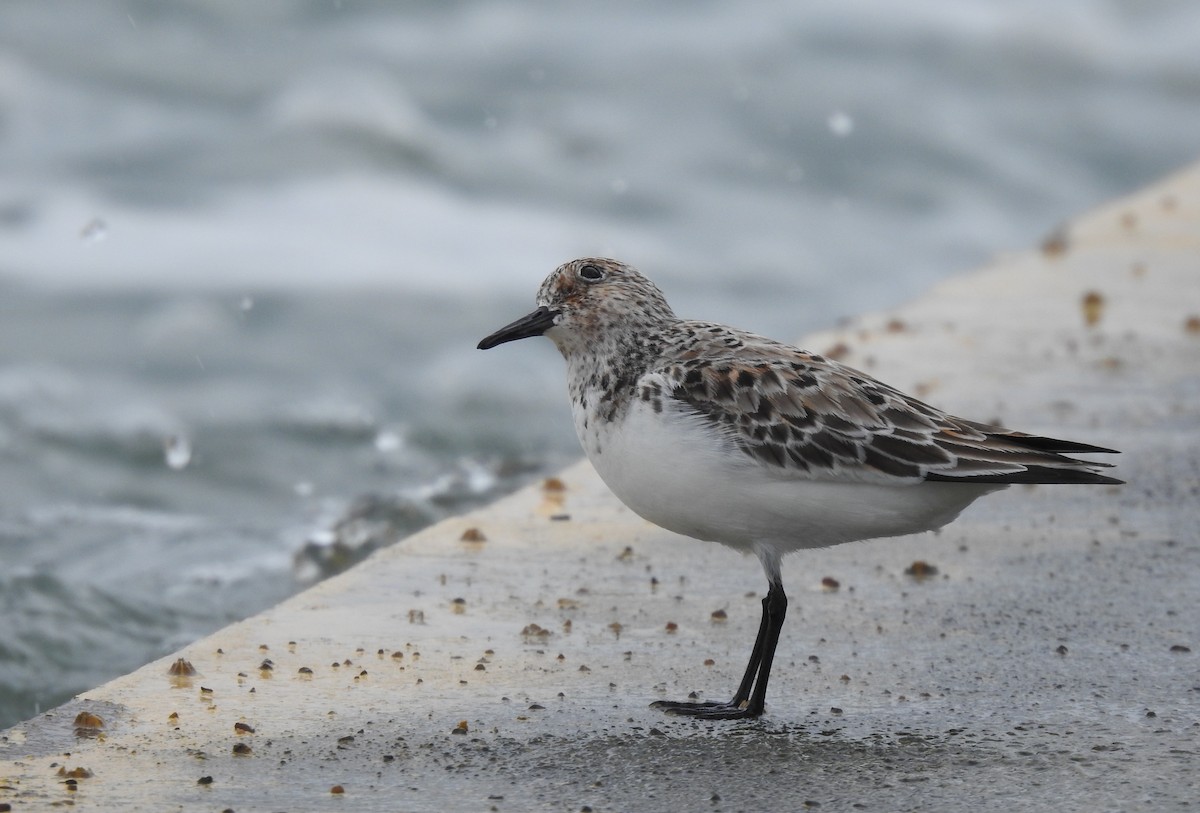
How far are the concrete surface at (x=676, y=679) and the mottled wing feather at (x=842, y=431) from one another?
1.90 ft

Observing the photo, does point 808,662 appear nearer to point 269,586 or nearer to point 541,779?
point 541,779

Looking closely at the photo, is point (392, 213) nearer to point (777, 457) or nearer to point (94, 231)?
point (94, 231)

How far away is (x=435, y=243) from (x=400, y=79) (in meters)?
4.08

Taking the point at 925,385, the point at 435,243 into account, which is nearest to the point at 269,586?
the point at 925,385

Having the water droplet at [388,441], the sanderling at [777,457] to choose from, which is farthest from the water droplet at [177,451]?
the sanderling at [777,457]

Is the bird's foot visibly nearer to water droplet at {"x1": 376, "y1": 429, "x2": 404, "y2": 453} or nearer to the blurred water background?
the blurred water background

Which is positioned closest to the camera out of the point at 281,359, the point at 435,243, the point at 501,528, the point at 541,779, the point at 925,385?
the point at 541,779

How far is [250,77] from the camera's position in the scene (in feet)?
54.6

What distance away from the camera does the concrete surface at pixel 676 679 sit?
3.54 metres

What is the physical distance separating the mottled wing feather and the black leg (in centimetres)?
35

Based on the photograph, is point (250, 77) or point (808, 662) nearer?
point (808, 662)

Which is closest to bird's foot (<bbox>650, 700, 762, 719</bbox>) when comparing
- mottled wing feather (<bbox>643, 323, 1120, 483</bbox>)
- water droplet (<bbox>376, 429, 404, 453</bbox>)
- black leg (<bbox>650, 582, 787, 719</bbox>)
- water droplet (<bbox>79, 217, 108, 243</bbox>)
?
black leg (<bbox>650, 582, 787, 719</bbox>)

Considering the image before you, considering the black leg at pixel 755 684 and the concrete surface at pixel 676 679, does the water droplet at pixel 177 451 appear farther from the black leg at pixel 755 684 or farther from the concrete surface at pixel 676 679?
the black leg at pixel 755 684

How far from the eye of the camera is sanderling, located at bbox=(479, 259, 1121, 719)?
157 inches
